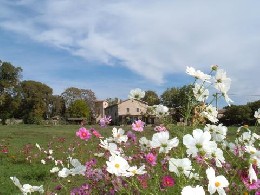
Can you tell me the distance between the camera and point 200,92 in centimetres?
242

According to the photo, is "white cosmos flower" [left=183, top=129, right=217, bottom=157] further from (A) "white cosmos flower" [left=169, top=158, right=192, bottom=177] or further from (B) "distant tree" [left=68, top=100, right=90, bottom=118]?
(B) "distant tree" [left=68, top=100, right=90, bottom=118]

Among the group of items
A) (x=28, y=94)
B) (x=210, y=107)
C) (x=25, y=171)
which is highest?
(x=28, y=94)

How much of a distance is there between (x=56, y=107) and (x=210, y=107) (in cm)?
6705

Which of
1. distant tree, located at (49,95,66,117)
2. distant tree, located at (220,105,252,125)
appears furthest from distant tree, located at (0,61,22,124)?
distant tree, located at (220,105,252,125)

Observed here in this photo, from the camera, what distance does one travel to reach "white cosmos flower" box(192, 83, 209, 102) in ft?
7.91

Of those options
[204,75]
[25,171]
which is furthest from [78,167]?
[25,171]

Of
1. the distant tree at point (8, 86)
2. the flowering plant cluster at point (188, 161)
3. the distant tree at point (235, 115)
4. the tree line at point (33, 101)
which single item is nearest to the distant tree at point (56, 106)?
the tree line at point (33, 101)

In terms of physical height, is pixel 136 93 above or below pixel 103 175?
above

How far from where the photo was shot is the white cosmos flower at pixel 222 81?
2.40m

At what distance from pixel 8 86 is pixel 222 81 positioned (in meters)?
56.9

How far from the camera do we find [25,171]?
29.5 feet

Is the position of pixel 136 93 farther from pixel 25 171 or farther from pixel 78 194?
pixel 25 171

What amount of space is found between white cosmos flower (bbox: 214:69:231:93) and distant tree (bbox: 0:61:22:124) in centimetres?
5529

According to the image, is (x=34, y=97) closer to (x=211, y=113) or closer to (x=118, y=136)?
(x=118, y=136)
